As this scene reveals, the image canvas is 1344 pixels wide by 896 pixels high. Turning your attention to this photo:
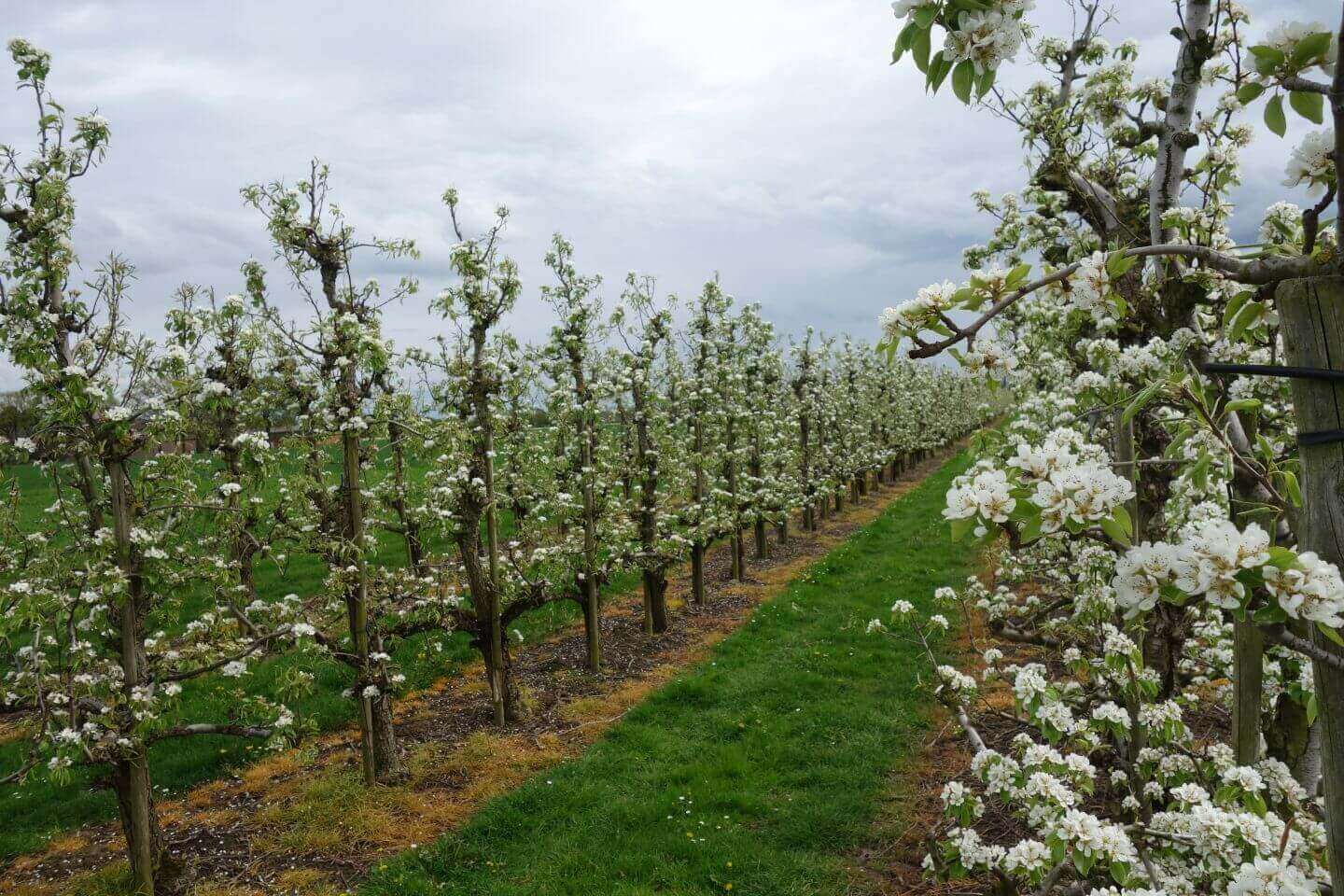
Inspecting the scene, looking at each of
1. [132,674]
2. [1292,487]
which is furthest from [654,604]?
[1292,487]

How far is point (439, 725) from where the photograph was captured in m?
9.87

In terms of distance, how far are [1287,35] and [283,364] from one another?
9.65 meters

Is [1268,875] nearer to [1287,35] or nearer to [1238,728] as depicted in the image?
[1238,728]

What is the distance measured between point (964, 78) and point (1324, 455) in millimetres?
1203

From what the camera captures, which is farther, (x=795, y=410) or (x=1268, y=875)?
(x=795, y=410)

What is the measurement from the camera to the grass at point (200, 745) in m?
7.75

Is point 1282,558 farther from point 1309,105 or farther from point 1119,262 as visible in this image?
point 1309,105

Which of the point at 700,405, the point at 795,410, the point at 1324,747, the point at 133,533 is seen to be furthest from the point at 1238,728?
the point at 795,410

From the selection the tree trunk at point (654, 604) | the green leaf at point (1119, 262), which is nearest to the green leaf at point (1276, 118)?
the green leaf at point (1119, 262)

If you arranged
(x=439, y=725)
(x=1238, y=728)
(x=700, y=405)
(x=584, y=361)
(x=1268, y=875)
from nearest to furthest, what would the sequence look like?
(x=1268, y=875)
(x=1238, y=728)
(x=439, y=725)
(x=584, y=361)
(x=700, y=405)

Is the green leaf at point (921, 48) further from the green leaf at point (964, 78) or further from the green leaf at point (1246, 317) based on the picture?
the green leaf at point (1246, 317)

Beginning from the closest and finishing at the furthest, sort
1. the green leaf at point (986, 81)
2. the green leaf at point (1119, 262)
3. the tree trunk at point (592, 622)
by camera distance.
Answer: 1. the green leaf at point (986, 81)
2. the green leaf at point (1119, 262)
3. the tree trunk at point (592, 622)

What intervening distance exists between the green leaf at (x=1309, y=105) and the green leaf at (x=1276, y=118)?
0.09 ft

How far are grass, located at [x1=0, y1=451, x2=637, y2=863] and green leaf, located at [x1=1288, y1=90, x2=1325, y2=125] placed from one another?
7515 millimetres
